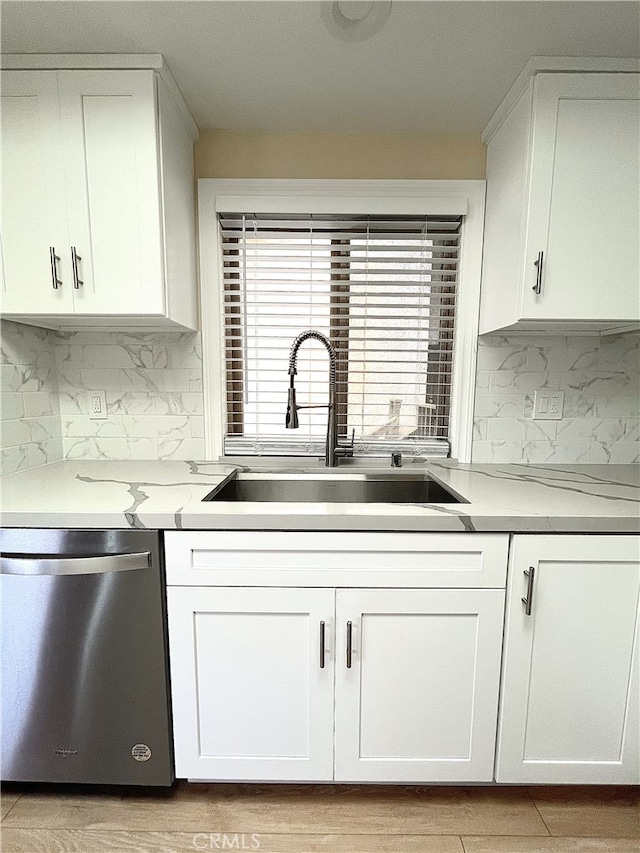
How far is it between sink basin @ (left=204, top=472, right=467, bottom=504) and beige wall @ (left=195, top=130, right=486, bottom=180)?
124cm

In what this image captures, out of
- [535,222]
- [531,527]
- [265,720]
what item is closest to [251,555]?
[265,720]

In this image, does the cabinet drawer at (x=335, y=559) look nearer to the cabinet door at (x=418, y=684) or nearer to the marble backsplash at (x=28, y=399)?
the cabinet door at (x=418, y=684)

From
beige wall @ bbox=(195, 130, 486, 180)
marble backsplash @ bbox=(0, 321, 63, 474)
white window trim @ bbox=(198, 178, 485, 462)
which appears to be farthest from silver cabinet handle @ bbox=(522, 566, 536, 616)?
marble backsplash @ bbox=(0, 321, 63, 474)

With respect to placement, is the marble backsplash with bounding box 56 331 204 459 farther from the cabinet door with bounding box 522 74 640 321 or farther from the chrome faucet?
the cabinet door with bounding box 522 74 640 321

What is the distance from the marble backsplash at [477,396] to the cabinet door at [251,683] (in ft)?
2.73

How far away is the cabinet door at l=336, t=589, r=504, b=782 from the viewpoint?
1.16 meters

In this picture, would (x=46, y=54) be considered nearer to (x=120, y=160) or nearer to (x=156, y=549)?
(x=120, y=160)

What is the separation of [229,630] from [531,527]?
90 cm

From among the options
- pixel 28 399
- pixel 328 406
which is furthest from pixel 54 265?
pixel 328 406

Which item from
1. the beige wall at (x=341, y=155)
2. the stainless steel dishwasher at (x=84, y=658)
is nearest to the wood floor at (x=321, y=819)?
the stainless steel dishwasher at (x=84, y=658)

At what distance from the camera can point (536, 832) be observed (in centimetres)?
120

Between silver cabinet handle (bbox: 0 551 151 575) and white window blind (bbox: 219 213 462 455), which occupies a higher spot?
white window blind (bbox: 219 213 462 455)

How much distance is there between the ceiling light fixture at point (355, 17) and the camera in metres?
1.10

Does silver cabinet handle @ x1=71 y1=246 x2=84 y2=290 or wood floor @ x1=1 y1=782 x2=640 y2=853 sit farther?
silver cabinet handle @ x1=71 y1=246 x2=84 y2=290
